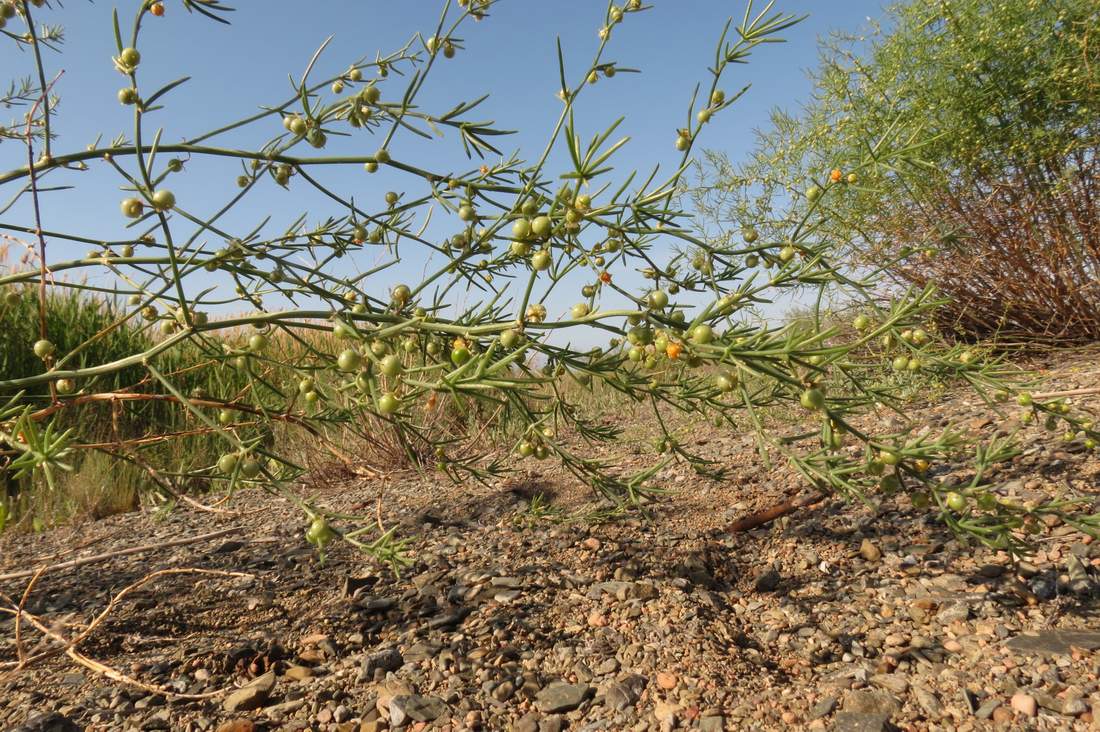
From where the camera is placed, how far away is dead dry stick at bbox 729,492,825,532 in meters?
2.18

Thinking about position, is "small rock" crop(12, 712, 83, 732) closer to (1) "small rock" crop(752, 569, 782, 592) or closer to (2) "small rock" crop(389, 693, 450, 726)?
(2) "small rock" crop(389, 693, 450, 726)

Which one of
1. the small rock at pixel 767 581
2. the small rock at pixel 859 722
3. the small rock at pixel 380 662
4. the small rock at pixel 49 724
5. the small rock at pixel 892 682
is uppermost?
the small rock at pixel 49 724

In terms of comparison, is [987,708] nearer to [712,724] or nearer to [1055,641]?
[1055,641]

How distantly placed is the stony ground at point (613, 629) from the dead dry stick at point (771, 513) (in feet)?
0.15

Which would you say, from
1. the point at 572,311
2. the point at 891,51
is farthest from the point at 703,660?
the point at 891,51

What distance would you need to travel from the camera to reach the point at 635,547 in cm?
208

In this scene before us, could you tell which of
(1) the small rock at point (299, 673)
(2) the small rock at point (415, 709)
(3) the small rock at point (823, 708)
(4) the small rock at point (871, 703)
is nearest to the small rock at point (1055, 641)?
(4) the small rock at point (871, 703)

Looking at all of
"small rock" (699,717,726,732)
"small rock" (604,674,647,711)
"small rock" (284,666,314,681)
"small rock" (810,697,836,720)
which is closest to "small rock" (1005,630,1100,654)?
"small rock" (810,697,836,720)

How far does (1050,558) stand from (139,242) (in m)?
2.39

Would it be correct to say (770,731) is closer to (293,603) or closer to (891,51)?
(293,603)

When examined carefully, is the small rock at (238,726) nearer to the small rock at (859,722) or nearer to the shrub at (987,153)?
the small rock at (859,722)

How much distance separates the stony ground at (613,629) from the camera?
50.3 inches

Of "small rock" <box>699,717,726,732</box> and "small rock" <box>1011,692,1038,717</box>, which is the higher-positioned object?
"small rock" <box>699,717,726,732</box>

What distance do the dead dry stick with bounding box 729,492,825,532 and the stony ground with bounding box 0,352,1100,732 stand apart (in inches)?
1.8
